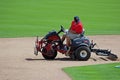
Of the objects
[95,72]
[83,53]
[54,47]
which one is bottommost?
[95,72]

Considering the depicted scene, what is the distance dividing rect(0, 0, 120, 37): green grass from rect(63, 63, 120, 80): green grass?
11198 millimetres

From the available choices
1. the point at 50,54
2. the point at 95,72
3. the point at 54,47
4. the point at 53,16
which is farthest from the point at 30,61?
the point at 53,16

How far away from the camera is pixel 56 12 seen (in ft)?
134

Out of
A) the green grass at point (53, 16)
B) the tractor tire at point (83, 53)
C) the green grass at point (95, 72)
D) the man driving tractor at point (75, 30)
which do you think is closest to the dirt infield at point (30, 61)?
the tractor tire at point (83, 53)

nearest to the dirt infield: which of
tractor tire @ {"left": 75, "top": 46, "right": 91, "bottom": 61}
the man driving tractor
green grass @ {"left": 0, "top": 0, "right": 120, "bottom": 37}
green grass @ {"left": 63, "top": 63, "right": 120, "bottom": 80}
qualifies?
tractor tire @ {"left": 75, "top": 46, "right": 91, "bottom": 61}

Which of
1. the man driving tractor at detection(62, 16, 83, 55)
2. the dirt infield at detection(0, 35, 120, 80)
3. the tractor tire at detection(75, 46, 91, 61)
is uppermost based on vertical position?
the man driving tractor at detection(62, 16, 83, 55)

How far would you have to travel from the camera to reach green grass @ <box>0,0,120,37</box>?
102 ft

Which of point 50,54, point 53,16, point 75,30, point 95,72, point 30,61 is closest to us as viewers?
point 95,72

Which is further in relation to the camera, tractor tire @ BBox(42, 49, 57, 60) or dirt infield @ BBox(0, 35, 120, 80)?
tractor tire @ BBox(42, 49, 57, 60)

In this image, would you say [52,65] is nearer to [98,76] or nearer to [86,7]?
[98,76]

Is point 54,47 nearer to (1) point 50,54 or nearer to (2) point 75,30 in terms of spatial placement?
(1) point 50,54

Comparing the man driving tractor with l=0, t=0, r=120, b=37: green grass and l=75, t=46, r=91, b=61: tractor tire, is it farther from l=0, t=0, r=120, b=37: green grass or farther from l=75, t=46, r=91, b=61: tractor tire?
l=0, t=0, r=120, b=37: green grass

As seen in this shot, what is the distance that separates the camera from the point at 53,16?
127 feet

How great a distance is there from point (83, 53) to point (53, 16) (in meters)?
19.2
